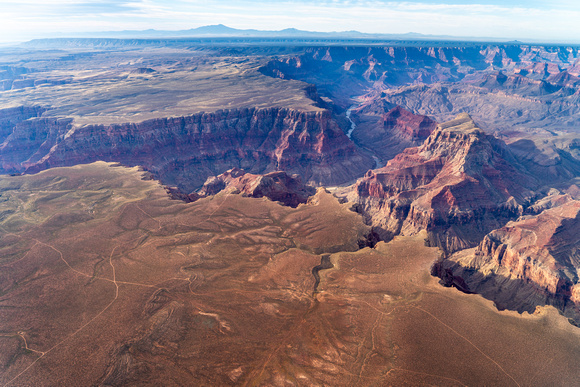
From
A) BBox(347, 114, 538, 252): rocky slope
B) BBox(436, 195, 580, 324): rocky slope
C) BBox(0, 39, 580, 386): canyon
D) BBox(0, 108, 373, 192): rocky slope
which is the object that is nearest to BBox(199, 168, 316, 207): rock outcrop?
BBox(0, 39, 580, 386): canyon

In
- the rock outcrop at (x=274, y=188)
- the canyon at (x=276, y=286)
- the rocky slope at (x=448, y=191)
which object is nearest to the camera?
the canyon at (x=276, y=286)

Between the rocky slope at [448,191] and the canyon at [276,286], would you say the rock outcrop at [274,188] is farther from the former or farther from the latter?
the rocky slope at [448,191]

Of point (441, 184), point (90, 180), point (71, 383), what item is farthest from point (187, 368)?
point (441, 184)

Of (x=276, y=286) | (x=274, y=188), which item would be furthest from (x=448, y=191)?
(x=276, y=286)

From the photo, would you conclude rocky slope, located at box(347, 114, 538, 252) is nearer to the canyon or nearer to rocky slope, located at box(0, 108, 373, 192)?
the canyon

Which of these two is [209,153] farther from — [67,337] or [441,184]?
[67,337]

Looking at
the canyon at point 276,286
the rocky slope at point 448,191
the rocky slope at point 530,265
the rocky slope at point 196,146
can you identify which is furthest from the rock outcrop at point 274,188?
the rocky slope at point 196,146

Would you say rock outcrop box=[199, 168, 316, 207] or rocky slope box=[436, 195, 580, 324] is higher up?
rock outcrop box=[199, 168, 316, 207]
